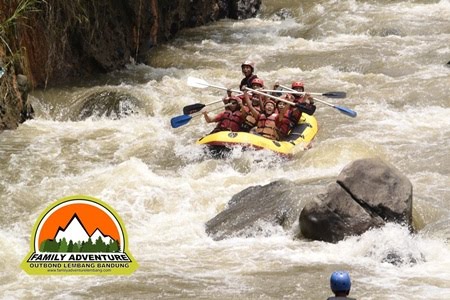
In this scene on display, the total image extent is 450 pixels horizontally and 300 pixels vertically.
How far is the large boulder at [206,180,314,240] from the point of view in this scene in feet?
21.2

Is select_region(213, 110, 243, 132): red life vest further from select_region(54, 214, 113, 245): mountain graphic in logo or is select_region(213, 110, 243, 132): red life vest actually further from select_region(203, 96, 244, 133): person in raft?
select_region(54, 214, 113, 245): mountain graphic in logo

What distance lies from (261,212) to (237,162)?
1.79m

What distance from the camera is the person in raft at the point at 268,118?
28.8 feet

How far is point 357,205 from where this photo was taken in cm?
616

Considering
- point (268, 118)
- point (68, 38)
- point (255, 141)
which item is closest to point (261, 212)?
point (255, 141)

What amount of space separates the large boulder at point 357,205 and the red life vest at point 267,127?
2.44 meters

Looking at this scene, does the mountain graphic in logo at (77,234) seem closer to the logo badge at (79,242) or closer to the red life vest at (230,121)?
the logo badge at (79,242)

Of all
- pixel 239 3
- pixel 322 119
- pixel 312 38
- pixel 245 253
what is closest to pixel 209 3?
pixel 239 3

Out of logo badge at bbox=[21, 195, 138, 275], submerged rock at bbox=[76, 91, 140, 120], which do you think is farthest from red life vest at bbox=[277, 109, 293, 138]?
logo badge at bbox=[21, 195, 138, 275]

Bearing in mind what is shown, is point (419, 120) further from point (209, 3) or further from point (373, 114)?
point (209, 3)

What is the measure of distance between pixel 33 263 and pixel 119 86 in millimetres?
5859

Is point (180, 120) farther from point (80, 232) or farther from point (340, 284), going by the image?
point (340, 284)

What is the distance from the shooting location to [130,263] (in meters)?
5.60

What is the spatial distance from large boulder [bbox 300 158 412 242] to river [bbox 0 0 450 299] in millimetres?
114
